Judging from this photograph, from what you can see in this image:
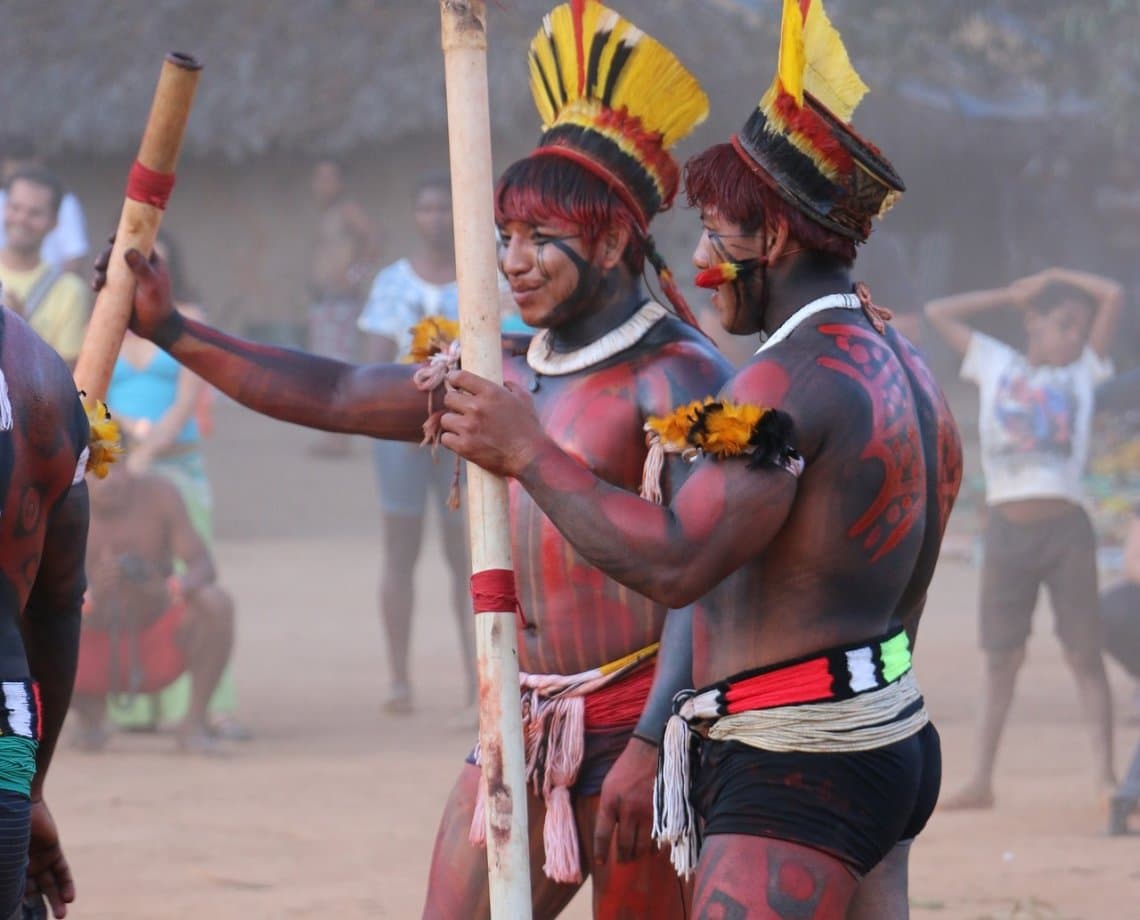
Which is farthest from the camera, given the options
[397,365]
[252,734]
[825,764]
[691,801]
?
[252,734]

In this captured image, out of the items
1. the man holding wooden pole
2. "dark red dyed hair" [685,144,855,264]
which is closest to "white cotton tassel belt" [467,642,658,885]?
the man holding wooden pole

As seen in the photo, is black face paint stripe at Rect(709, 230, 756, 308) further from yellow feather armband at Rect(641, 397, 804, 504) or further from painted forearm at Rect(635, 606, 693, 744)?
painted forearm at Rect(635, 606, 693, 744)

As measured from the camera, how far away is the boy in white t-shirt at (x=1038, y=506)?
23.9ft

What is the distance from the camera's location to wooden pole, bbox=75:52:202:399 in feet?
11.4

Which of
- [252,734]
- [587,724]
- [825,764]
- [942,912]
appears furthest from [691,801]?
[252,734]

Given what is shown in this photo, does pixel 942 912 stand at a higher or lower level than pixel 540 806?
lower

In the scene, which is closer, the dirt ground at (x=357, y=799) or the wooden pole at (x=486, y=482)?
the wooden pole at (x=486, y=482)

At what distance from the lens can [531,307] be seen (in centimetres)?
374

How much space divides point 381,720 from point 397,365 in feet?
16.9

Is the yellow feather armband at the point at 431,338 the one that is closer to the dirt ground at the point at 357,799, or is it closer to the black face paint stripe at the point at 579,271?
the black face paint stripe at the point at 579,271

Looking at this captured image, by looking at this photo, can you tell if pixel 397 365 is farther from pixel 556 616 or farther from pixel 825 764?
pixel 825 764

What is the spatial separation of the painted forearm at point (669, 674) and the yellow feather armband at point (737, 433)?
0.52m

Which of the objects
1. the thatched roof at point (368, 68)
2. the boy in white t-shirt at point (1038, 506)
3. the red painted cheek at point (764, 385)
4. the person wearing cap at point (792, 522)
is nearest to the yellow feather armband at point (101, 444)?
the person wearing cap at point (792, 522)

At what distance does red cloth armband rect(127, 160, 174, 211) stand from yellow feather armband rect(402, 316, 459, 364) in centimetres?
59
